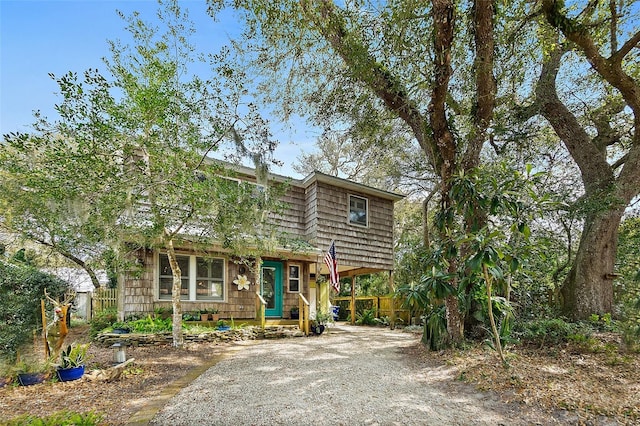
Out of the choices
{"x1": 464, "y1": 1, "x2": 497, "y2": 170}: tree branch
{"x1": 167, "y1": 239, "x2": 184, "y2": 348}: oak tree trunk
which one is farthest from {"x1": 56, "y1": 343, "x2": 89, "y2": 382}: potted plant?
{"x1": 464, "y1": 1, "x2": 497, "y2": 170}: tree branch

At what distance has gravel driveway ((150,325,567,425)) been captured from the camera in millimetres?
3533

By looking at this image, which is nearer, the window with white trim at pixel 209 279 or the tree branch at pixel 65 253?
the tree branch at pixel 65 253

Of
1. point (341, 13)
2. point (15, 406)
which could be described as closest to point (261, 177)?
point (341, 13)

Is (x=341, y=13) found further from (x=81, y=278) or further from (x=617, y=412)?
(x=81, y=278)

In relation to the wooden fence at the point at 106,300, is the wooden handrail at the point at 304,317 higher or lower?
lower

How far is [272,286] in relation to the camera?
36.0 feet

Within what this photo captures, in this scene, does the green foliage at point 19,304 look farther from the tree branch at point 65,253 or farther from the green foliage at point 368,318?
the green foliage at point 368,318

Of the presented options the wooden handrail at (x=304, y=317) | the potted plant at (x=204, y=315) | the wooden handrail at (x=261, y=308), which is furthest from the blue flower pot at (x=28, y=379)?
the wooden handrail at (x=304, y=317)

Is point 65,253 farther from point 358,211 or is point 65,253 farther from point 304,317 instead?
point 358,211

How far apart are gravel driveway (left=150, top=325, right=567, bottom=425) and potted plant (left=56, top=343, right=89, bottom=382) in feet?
5.10

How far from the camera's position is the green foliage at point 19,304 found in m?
5.61

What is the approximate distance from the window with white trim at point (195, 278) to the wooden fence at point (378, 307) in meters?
5.45

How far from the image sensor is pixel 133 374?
5.25 metres

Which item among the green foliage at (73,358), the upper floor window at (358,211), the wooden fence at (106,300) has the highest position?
the upper floor window at (358,211)
